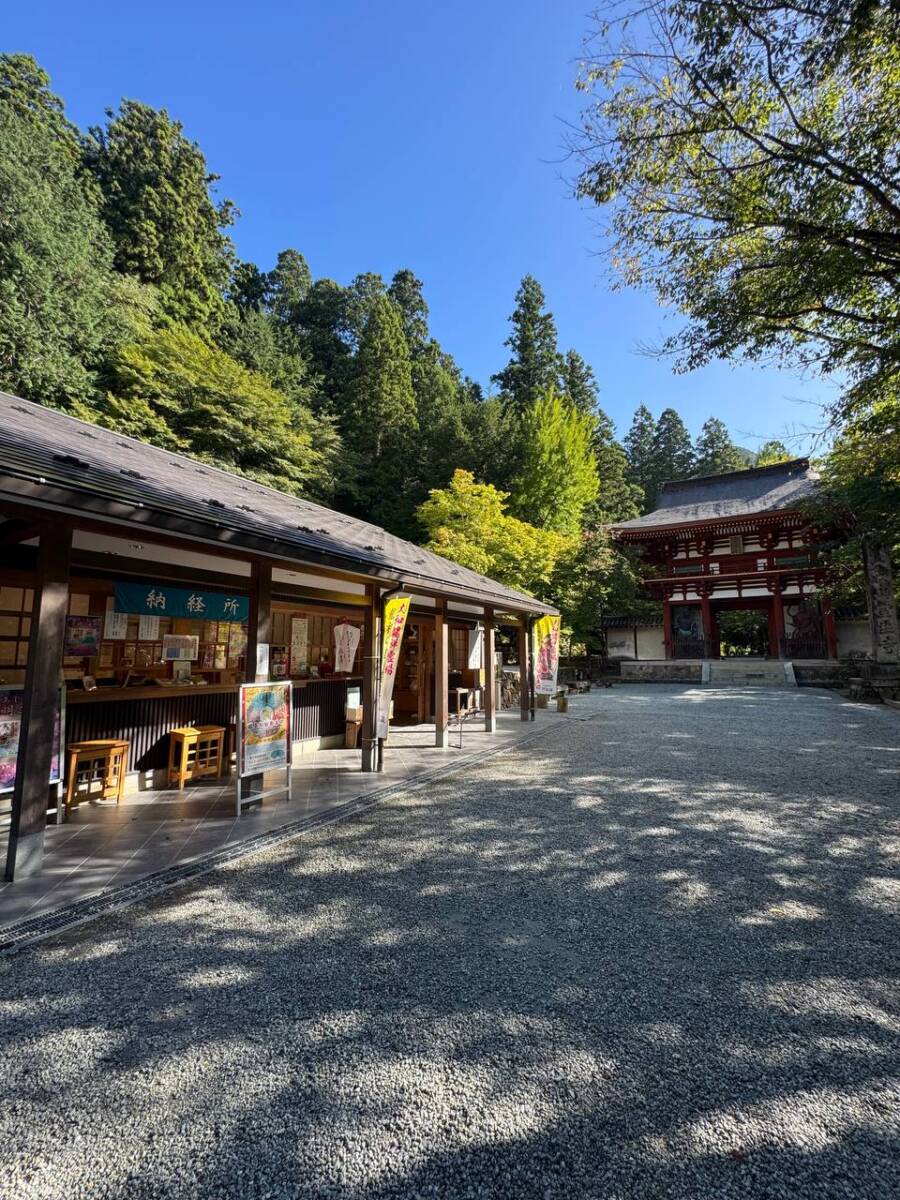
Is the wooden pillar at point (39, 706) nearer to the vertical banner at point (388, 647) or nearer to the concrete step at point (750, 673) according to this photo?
the vertical banner at point (388, 647)

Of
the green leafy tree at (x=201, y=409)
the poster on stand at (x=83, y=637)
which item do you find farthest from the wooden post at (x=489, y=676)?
the green leafy tree at (x=201, y=409)

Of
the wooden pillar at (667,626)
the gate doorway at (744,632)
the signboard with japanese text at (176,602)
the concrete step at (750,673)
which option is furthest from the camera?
the gate doorway at (744,632)

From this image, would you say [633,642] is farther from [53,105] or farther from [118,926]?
[53,105]

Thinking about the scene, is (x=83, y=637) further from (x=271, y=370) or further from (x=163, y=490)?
(x=271, y=370)

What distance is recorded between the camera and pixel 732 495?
74.2 feet

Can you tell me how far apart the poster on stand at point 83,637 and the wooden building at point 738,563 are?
62.4 feet

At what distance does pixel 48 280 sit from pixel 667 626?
23514 mm

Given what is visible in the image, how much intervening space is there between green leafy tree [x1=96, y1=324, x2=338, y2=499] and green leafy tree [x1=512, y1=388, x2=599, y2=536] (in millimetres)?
9671

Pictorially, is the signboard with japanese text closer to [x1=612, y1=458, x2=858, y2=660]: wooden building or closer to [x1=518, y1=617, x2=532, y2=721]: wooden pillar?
[x1=518, y1=617, x2=532, y2=721]: wooden pillar

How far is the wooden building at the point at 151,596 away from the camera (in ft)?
10.8

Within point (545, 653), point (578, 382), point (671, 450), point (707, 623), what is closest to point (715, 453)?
point (671, 450)

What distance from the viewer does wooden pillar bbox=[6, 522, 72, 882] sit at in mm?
3229

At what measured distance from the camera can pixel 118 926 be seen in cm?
279

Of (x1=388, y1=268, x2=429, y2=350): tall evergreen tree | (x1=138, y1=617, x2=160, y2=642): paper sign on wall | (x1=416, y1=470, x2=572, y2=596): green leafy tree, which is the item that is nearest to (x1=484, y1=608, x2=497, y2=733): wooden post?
(x1=416, y1=470, x2=572, y2=596): green leafy tree
